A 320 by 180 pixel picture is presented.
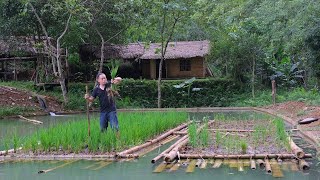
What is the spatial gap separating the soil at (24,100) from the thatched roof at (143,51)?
700 cm

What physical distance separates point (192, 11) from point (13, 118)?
10020 millimetres

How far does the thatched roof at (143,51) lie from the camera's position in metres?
29.4

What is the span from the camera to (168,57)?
29641 mm

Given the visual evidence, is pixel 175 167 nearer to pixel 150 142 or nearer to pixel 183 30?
pixel 150 142

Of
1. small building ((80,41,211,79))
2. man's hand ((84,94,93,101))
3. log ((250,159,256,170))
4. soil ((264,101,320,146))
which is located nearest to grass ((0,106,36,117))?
small building ((80,41,211,79))

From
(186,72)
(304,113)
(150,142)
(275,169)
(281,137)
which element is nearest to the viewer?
(275,169)

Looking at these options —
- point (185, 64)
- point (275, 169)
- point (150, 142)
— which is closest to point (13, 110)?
point (150, 142)

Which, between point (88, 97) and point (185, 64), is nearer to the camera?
point (88, 97)

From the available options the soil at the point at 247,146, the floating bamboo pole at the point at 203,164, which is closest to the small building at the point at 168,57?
the soil at the point at 247,146

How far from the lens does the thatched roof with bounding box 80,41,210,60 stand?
29.4 metres

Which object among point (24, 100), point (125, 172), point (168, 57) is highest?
point (168, 57)

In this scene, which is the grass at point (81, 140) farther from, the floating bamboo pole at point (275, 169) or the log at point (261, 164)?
the floating bamboo pole at point (275, 169)

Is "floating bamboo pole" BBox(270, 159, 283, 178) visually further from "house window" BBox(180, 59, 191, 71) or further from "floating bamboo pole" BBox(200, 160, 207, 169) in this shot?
"house window" BBox(180, 59, 191, 71)

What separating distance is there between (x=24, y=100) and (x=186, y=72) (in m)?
12.9
